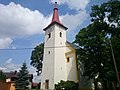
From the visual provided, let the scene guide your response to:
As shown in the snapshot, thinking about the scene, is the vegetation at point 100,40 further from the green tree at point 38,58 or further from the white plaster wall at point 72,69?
the green tree at point 38,58

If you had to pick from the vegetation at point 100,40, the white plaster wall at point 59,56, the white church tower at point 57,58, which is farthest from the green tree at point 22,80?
the vegetation at point 100,40

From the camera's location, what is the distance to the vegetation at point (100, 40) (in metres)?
29.7

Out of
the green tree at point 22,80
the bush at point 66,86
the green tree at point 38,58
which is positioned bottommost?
the bush at point 66,86

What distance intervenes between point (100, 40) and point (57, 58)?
9.68m

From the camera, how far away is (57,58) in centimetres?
3694

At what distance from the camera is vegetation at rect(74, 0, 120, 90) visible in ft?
97.4

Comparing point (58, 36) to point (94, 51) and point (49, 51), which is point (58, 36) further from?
point (94, 51)

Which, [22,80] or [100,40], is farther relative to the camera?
[22,80]

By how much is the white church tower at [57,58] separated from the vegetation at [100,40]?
17.0ft

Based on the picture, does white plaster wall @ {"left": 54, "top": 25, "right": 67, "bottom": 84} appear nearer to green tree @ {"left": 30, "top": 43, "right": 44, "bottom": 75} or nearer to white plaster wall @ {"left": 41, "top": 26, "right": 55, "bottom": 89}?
white plaster wall @ {"left": 41, "top": 26, "right": 55, "bottom": 89}

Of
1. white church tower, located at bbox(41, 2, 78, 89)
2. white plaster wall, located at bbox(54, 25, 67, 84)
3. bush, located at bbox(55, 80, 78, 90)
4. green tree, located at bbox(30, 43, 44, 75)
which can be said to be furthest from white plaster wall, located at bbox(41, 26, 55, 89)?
green tree, located at bbox(30, 43, 44, 75)

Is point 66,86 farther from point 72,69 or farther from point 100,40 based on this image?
point 100,40

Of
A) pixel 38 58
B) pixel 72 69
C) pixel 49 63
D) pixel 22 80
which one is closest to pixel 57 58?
pixel 49 63

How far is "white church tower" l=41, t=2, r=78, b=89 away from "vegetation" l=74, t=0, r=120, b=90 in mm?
5189
